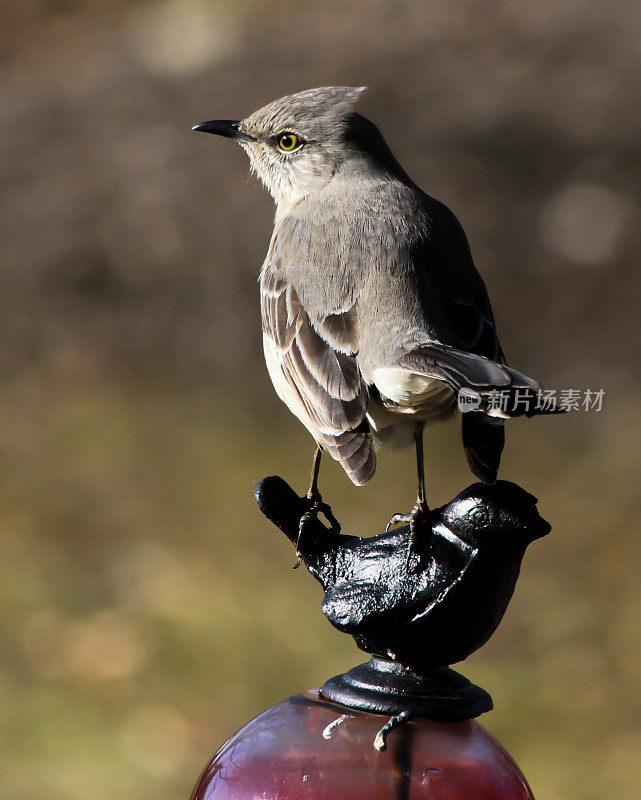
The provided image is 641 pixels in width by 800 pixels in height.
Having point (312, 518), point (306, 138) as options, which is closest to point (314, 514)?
point (312, 518)

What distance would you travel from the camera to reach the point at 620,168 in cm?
1009

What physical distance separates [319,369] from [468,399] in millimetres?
705

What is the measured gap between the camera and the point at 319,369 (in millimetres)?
3164

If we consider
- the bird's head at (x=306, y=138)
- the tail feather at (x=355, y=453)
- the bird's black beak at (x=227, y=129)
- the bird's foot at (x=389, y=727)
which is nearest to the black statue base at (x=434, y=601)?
the bird's foot at (x=389, y=727)

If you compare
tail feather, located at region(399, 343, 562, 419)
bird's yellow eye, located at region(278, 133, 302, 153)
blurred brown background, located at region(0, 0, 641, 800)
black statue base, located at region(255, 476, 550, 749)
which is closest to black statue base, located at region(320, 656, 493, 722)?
black statue base, located at region(255, 476, 550, 749)

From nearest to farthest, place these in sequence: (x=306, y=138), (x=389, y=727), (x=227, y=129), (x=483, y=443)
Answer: (x=389, y=727) < (x=483, y=443) < (x=306, y=138) < (x=227, y=129)

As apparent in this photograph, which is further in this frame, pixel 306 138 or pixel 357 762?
pixel 306 138

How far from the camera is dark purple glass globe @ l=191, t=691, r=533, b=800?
7.12 ft

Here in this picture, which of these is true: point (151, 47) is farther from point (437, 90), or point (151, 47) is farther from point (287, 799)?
point (287, 799)

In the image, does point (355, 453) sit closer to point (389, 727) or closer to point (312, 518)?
point (312, 518)

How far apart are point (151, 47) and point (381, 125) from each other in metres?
3.26

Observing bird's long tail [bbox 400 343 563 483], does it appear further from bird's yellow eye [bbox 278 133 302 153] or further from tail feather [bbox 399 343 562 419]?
bird's yellow eye [bbox 278 133 302 153]

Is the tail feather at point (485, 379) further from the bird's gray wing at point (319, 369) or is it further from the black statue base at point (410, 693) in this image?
the black statue base at point (410, 693)

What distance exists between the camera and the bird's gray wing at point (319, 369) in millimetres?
2873
